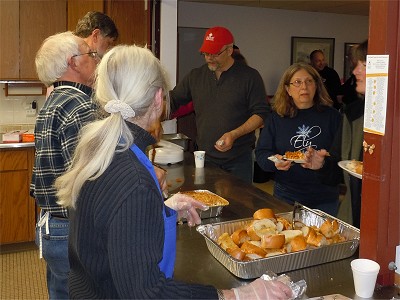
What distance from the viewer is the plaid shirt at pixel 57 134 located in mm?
1771

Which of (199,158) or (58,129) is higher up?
(58,129)

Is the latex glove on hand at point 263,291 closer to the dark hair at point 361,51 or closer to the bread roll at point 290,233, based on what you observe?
the bread roll at point 290,233

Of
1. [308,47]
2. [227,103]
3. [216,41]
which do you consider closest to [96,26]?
[216,41]

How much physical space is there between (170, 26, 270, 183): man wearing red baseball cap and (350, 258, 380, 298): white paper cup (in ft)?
6.32

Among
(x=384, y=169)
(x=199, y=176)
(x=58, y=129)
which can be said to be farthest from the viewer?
(x=199, y=176)

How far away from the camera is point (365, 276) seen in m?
1.23

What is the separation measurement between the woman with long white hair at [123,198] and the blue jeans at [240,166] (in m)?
2.03

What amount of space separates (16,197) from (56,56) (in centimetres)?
231

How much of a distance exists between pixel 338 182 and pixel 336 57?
6.85 meters

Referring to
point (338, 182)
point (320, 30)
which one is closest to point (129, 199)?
point (338, 182)

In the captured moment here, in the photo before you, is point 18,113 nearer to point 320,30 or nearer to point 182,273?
point 182,273

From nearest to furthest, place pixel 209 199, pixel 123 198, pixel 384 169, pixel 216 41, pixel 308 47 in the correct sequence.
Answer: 1. pixel 123 198
2. pixel 384 169
3. pixel 209 199
4. pixel 216 41
5. pixel 308 47

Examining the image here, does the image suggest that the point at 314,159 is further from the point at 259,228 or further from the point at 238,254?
the point at 238,254

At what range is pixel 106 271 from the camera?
1.14 m
